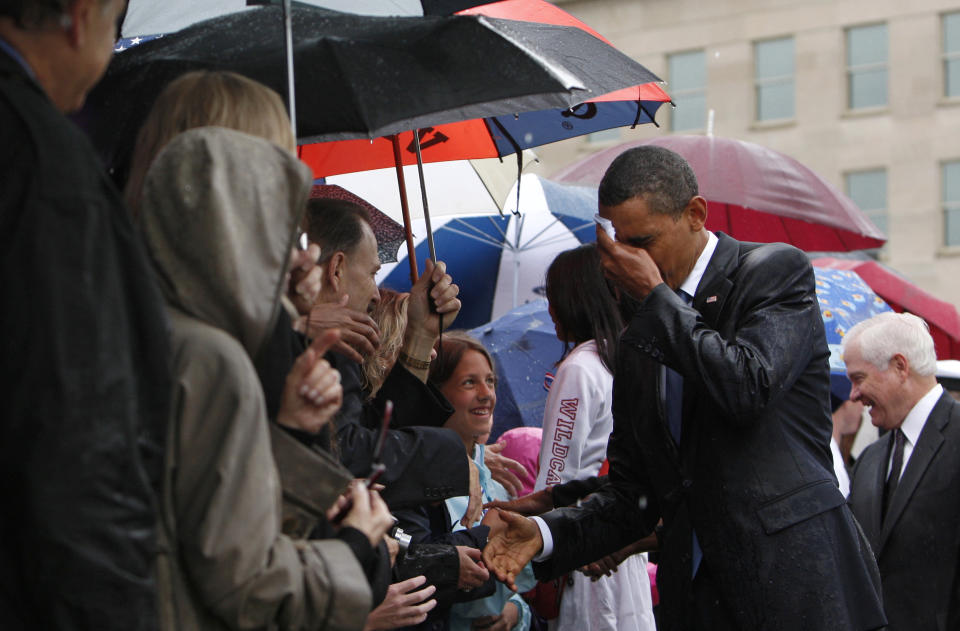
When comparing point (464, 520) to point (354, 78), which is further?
point (464, 520)

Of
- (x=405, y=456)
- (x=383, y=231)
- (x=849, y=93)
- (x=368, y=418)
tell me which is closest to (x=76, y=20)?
(x=405, y=456)

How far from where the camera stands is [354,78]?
2.88m

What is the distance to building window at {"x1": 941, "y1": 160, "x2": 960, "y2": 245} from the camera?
26484mm

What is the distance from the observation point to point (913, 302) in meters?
10.6

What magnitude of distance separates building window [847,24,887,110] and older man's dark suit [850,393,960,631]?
2358cm

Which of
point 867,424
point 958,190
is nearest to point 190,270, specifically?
point 867,424

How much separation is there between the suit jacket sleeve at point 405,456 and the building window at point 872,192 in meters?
25.3

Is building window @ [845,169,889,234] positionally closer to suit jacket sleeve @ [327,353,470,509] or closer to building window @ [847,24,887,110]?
building window @ [847,24,887,110]

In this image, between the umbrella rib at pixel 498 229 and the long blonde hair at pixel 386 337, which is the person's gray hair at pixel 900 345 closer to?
the long blonde hair at pixel 386 337

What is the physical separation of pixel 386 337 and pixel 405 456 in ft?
2.46

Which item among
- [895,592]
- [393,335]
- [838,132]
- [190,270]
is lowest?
[838,132]

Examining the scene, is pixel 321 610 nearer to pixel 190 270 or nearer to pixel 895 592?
pixel 190 270

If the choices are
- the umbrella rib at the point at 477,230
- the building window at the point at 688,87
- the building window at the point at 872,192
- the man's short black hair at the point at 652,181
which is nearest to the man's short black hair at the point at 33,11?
the man's short black hair at the point at 652,181

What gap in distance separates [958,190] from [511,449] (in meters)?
23.5
